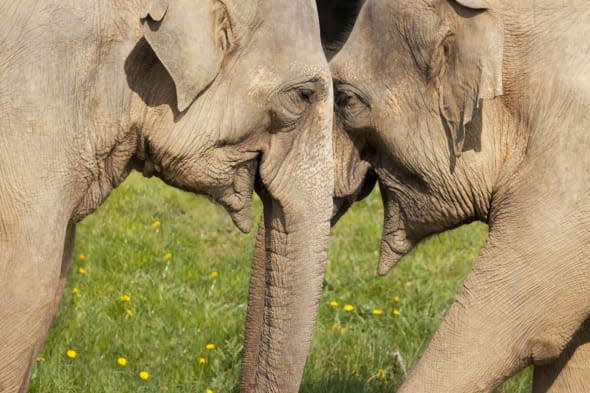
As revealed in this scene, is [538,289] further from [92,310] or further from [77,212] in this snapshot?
[92,310]

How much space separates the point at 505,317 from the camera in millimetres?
4047

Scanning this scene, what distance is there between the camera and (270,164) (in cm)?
402

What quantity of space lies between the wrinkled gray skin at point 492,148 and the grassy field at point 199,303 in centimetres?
120

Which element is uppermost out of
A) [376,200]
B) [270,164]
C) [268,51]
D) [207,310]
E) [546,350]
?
[268,51]

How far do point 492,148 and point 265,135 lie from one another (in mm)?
668

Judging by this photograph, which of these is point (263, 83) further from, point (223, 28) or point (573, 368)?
point (573, 368)

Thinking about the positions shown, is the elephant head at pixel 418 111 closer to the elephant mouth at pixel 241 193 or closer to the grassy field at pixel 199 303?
the elephant mouth at pixel 241 193

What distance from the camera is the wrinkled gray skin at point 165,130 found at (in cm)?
354

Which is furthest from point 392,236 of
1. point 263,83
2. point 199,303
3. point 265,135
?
point 199,303

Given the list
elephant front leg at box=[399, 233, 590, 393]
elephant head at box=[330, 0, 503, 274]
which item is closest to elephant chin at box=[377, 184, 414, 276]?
elephant head at box=[330, 0, 503, 274]

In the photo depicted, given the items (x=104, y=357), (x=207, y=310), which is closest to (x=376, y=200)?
(x=207, y=310)

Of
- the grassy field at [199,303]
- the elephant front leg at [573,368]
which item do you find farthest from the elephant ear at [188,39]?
the grassy field at [199,303]

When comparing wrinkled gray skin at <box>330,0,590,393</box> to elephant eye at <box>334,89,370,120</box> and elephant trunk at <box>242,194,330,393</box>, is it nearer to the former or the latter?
elephant eye at <box>334,89,370,120</box>

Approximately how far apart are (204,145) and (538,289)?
0.98 meters
